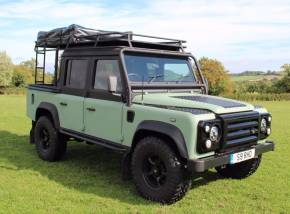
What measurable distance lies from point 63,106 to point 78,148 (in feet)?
7.65

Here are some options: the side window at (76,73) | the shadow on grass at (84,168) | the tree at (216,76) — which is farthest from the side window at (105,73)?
the tree at (216,76)

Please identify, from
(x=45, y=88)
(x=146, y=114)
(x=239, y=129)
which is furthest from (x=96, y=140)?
(x=239, y=129)

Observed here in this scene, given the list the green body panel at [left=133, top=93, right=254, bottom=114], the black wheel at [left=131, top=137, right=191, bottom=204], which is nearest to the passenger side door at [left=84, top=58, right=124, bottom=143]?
the green body panel at [left=133, top=93, right=254, bottom=114]

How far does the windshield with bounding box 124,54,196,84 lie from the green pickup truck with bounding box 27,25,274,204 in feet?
0.06

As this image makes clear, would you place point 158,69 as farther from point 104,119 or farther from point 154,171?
point 154,171

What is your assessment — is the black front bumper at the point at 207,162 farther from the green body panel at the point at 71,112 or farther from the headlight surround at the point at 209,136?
the green body panel at the point at 71,112

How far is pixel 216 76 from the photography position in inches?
3216

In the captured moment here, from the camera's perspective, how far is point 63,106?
768 centimetres

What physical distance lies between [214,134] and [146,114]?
3.48ft

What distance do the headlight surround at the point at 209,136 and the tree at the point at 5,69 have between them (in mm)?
65596

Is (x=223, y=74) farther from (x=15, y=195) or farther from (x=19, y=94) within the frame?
(x=15, y=195)

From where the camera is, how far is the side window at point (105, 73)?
6.44 m

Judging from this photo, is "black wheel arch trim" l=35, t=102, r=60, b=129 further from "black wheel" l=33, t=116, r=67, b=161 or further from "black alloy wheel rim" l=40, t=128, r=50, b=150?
"black alloy wheel rim" l=40, t=128, r=50, b=150

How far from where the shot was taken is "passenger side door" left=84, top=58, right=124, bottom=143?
6375mm
